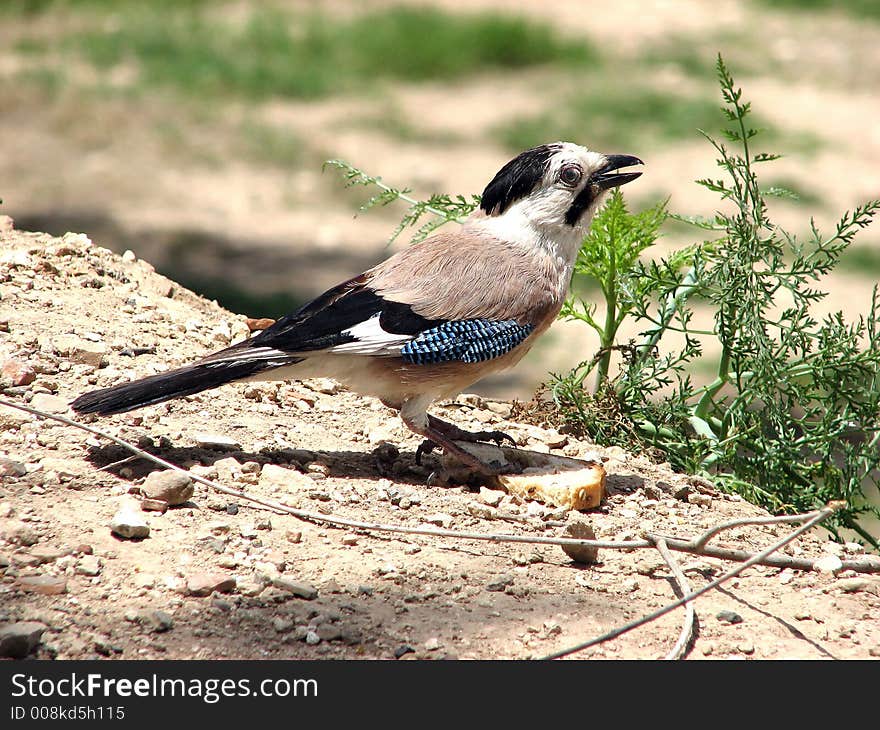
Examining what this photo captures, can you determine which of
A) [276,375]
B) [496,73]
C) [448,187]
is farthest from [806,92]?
[276,375]

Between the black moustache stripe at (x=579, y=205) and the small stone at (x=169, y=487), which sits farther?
the black moustache stripe at (x=579, y=205)

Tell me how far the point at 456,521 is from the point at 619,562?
57 centimetres

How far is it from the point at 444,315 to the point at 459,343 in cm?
12

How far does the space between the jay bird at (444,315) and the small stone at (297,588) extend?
3.15 feet

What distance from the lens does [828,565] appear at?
4.07 metres

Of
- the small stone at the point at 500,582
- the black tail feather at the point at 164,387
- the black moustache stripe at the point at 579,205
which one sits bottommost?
the small stone at the point at 500,582

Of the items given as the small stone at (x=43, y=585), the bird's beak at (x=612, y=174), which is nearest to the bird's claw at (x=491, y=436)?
the bird's beak at (x=612, y=174)

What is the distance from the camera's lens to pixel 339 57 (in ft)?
46.8

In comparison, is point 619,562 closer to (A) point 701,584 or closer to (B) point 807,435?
(A) point 701,584

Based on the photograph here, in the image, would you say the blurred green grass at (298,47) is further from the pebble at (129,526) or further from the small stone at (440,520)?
the pebble at (129,526)

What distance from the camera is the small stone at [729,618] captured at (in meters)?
3.63

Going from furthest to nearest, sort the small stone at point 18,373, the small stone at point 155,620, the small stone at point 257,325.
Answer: the small stone at point 257,325 < the small stone at point 18,373 < the small stone at point 155,620

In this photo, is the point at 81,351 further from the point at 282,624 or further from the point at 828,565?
the point at 828,565

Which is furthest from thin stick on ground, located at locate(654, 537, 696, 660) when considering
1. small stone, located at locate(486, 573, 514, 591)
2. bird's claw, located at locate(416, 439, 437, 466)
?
bird's claw, located at locate(416, 439, 437, 466)
